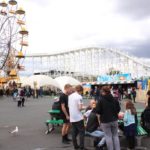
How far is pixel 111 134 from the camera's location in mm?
7367

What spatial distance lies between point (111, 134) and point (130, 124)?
1.22 metres

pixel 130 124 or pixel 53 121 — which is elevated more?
pixel 130 124

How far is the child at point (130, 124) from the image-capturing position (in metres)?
8.43

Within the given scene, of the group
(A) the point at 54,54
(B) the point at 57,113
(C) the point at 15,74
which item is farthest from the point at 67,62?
(B) the point at 57,113

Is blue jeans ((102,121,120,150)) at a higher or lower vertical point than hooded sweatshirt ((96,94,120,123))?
lower

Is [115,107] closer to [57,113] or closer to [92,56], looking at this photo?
[57,113]

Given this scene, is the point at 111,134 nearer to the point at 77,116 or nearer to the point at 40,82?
the point at 77,116

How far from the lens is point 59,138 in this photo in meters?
10.4

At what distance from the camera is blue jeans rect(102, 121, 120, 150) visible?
23.9 feet

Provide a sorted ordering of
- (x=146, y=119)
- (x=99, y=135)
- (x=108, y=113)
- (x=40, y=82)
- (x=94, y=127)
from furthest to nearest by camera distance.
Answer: (x=40, y=82) → (x=146, y=119) → (x=94, y=127) → (x=99, y=135) → (x=108, y=113)

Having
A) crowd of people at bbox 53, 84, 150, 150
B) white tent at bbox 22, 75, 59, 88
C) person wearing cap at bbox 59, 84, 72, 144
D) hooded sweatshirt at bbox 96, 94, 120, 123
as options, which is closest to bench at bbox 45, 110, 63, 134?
person wearing cap at bbox 59, 84, 72, 144

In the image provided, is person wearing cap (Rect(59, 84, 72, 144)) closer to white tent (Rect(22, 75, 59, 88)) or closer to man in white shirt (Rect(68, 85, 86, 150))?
man in white shirt (Rect(68, 85, 86, 150))

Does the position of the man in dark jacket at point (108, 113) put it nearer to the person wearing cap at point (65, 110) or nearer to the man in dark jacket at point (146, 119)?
the person wearing cap at point (65, 110)

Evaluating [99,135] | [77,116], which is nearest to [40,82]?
[77,116]
